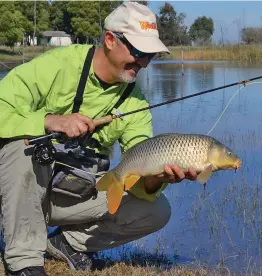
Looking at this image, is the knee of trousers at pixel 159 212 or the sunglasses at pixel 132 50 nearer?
the sunglasses at pixel 132 50

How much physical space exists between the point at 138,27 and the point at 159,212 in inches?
46.9

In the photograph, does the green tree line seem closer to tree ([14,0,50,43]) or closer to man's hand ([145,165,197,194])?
tree ([14,0,50,43])

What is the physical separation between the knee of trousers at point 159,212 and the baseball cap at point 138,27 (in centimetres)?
99

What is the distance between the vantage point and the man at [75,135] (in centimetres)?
343

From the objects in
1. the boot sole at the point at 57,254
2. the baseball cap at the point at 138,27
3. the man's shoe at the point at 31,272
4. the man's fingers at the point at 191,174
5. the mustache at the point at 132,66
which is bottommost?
the boot sole at the point at 57,254

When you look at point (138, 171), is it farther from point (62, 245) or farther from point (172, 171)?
point (62, 245)

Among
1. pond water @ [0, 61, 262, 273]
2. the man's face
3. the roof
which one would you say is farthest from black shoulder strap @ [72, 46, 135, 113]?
the roof

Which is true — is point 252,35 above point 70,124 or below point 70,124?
below

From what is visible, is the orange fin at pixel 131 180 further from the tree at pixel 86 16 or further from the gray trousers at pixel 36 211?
the tree at pixel 86 16

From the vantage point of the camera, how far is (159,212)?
390 cm

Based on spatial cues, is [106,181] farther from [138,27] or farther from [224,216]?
[224,216]

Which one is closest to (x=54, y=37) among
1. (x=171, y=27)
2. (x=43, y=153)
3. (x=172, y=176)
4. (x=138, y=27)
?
(x=171, y=27)

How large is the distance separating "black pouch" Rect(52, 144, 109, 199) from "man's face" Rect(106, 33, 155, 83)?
22.0 inches

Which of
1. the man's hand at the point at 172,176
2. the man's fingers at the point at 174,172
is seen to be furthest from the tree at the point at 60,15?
the man's fingers at the point at 174,172
